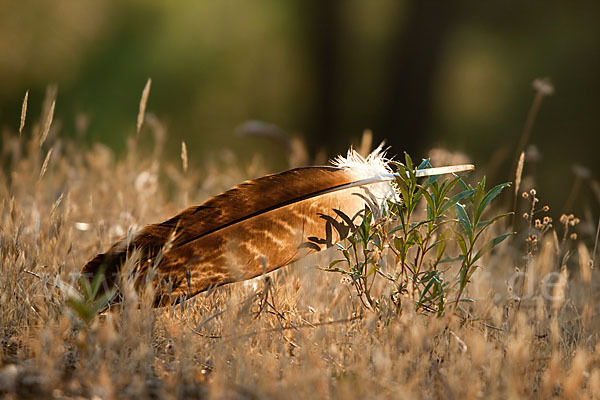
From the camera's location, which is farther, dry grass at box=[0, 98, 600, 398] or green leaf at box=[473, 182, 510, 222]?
green leaf at box=[473, 182, 510, 222]

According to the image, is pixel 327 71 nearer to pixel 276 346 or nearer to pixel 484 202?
pixel 484 202

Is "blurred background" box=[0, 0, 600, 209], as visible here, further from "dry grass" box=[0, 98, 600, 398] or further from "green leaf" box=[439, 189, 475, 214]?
"green leaf" box=[439, 189, 475, 214]

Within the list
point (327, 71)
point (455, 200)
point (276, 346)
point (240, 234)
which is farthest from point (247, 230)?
point (327, 71)

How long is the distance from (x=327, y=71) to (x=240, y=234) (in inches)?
323

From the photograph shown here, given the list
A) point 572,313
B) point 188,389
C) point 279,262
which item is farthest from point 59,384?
point 572,313

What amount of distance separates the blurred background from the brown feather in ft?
19.4

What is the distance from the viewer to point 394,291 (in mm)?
2322

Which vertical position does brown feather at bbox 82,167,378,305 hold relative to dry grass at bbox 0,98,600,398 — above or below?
above

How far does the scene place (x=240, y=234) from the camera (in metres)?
2.23

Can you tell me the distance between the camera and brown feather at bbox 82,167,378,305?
2.18m

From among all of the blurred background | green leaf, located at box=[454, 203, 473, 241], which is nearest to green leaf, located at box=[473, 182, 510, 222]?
green leaf, located at box=[454, 203, 473, 241]

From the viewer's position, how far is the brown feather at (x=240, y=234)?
2.18m

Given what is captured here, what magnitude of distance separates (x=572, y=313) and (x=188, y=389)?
1962mm

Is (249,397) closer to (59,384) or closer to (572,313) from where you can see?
(59,384)
